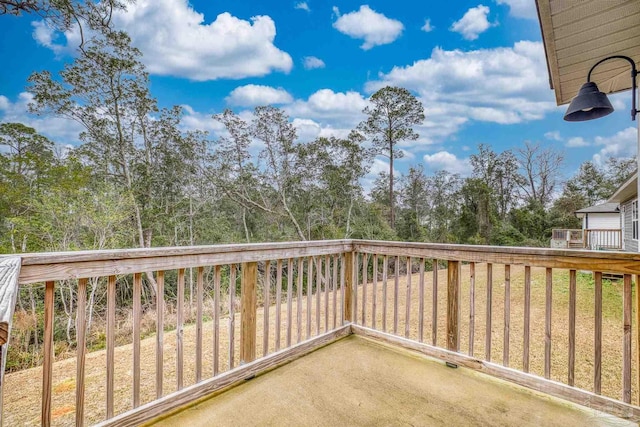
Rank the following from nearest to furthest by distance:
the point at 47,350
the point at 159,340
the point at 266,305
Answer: the point at 47,350 < the point at 159,340 < the point at 266,305

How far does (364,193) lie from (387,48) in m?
6.79

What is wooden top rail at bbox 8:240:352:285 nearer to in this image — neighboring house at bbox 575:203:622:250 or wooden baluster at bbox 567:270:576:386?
wooden baluster at bbox 567:270:576:386

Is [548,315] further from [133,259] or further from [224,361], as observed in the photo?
[224,361]

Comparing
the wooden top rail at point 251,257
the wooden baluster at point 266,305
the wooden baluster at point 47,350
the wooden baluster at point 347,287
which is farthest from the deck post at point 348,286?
the wooden baluster at point 47,350

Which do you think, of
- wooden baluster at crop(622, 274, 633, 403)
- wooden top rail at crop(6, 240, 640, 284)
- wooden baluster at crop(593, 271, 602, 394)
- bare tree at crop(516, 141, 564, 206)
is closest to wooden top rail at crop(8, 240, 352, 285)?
wooden top rail at crop(6, 240, 640, 284)

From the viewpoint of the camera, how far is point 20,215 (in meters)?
8.67

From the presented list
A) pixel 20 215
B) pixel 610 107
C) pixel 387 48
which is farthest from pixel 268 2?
pixel 610 107

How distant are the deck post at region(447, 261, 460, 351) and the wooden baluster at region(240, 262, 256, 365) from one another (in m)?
1.51

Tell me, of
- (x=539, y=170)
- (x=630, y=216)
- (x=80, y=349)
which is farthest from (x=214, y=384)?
(x=539, y=170)

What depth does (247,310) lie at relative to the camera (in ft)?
7.43

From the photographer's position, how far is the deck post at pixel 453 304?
8.00ft

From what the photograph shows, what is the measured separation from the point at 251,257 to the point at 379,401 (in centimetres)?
127

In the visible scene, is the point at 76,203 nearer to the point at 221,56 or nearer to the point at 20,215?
the point at 20,215

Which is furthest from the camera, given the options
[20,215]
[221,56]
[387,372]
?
[221,56]
